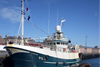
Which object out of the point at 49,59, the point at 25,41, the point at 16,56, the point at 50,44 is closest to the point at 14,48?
the point at 16,56

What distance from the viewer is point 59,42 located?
83.4 feet

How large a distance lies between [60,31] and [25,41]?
12.6 m

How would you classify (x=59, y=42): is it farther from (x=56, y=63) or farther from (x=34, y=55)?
(x=34, y=55)

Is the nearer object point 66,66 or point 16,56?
point 16,56

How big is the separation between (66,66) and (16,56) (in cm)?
1166

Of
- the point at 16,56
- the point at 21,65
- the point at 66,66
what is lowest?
the point at 66,66

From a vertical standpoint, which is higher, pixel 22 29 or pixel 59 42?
pixel 22 29

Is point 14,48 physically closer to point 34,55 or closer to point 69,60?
point 34,55

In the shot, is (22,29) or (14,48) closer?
(14,48)

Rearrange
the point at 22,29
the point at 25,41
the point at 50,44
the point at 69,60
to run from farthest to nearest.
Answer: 1. the point at 50,44
2. the point at 69,60
3. the point at 25,41
4. the point at 22,29

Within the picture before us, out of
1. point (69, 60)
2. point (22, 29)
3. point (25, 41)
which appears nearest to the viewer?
point (22, 29)

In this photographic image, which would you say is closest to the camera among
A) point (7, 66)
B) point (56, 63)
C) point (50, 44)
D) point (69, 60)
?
point (56, 63)

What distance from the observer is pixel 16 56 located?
57.0 ft

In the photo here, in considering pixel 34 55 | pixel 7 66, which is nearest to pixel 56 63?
pixel 34 55
